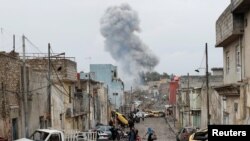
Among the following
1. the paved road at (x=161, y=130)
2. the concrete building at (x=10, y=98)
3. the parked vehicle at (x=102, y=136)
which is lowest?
the paved road at (x=161, y=130)

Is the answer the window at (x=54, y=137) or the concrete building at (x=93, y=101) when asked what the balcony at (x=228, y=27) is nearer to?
the window at (x=54, y=137)

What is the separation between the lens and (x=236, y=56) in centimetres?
2438

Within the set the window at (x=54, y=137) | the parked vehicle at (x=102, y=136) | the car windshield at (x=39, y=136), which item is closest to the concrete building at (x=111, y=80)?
the parked vehicle at (x=102, y=136)

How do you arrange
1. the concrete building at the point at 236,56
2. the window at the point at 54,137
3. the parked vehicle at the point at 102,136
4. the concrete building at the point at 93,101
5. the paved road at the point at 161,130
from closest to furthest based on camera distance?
the window at the point at 54,137
the concrete building at the point at 236,56
the parked vehicle at the point at 102,136
the paved road at the point at 161,130
the concrete building at the point at 93,101

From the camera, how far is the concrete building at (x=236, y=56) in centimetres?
2136

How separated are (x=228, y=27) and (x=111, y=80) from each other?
5898 cm

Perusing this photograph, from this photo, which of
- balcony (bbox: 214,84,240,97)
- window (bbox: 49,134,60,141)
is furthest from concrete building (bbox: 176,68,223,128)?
window (bbox: 49,134,60,141)

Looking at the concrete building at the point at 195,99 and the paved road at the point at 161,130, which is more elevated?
the concrete building at the point at 195,99

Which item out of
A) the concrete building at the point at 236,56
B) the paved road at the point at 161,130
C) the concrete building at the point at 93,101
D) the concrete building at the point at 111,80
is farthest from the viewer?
the concrete building at the point at 111,80

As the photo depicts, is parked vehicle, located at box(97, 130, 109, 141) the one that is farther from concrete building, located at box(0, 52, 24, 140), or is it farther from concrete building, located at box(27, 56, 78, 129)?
concrete building, located at box(0, 52, 24, 140)

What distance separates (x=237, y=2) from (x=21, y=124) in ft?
40.4

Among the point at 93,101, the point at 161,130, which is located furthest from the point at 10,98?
the point at 161,130

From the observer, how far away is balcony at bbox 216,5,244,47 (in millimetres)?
22469

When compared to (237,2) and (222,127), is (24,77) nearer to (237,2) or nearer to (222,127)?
(237,2)
